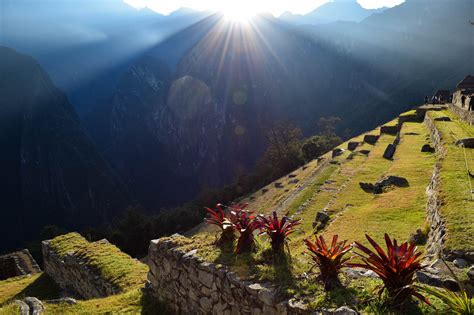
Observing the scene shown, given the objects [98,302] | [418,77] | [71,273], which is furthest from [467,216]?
[418,77]

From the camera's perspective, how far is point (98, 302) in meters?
7.77

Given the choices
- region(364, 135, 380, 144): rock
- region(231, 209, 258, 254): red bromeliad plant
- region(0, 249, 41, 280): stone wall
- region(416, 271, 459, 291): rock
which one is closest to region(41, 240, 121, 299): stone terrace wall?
region(231, 209, 258, 254): red bromeliad plant

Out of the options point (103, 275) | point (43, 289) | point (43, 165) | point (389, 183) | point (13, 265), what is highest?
point (389, 183)

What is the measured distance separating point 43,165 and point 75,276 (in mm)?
136058

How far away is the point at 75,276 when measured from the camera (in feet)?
35.3

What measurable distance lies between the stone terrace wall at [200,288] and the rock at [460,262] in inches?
118

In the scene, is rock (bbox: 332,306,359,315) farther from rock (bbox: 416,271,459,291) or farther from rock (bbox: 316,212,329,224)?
rock (bbox: 316,212,329,224)

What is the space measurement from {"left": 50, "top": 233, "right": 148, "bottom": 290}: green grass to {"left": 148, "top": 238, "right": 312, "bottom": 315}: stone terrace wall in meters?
1.96

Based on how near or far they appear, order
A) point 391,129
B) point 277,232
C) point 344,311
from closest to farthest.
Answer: point 344,311
point 277,232
point 391,129

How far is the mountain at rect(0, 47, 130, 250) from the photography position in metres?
116

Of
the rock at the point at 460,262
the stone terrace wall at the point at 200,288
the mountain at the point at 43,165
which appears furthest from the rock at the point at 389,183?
the mountain at the point at 43,165

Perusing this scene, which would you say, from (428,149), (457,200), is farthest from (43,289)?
(428,149)

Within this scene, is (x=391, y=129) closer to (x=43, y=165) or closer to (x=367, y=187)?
(x=367, y=187)

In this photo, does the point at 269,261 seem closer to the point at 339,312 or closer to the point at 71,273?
the point at 339,312
